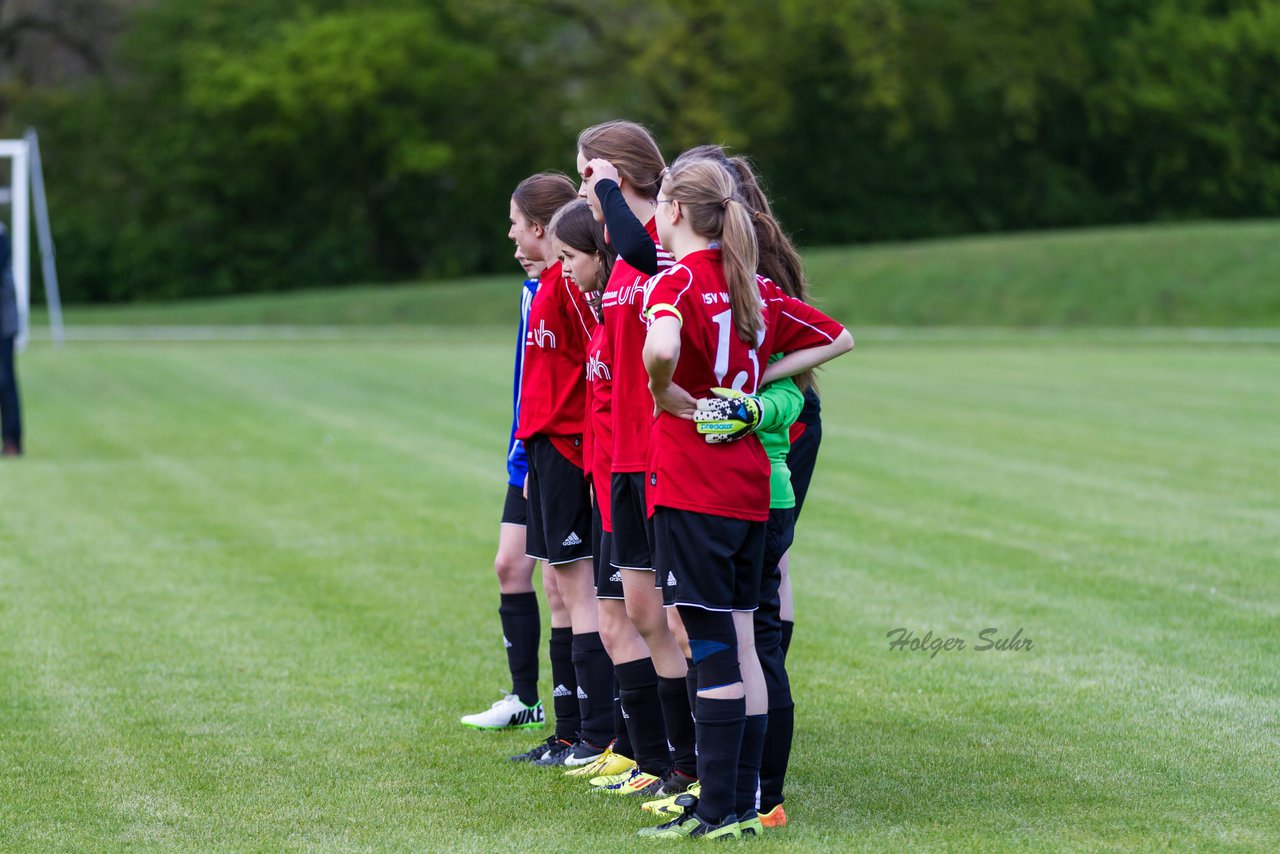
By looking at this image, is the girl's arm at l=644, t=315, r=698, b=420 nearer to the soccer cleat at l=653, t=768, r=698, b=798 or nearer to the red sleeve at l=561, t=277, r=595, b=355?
the red sleeve at l=561, t=277, r=595, b=355

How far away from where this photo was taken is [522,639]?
20.0 ft

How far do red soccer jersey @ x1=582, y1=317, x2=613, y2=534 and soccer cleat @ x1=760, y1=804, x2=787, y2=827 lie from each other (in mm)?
959

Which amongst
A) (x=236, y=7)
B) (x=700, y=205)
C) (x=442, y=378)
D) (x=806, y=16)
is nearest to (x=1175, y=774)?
(x=700, y=205)

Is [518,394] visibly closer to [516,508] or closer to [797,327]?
[516,508]

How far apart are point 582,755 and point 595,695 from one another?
21 cm

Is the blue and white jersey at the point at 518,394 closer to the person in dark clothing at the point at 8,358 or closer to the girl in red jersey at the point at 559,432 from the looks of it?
the girl in red jersey at the point at 559,432

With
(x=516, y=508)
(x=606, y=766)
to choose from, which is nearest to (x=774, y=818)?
(x=606, y=766)

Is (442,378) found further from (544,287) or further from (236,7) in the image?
(236,7)

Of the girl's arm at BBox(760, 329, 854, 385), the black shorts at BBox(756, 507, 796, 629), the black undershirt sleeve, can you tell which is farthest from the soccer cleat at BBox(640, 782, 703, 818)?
the black undershirt sleeve

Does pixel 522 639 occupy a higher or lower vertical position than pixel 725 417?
lower

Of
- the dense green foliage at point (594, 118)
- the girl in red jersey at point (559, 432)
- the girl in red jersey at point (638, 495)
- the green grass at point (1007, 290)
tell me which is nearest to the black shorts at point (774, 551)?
the girl in red jersey at point (638, 495)

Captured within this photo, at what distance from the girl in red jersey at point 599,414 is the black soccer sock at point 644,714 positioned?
2 centimetres

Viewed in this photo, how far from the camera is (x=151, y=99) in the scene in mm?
51125

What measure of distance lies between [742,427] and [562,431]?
1020mm
